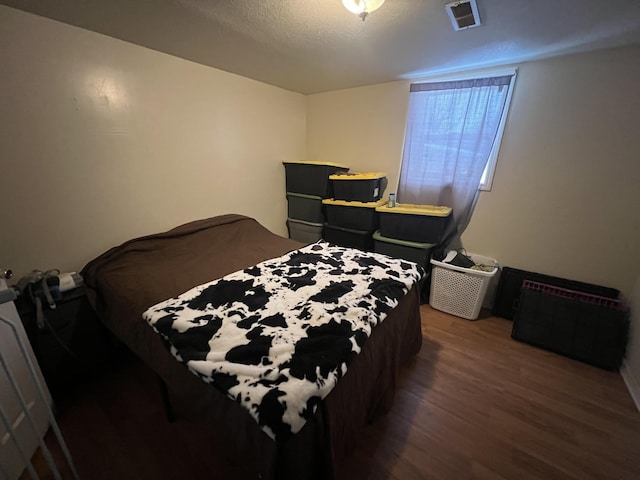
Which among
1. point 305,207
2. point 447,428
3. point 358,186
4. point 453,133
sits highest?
point 453,133

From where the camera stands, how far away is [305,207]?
296 centimetres

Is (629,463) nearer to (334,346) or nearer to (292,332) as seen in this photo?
(334,346)

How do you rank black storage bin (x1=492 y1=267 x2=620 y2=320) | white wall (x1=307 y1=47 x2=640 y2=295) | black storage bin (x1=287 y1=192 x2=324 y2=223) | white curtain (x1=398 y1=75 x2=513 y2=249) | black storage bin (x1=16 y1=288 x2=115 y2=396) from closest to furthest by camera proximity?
black storage bin (x1=16 y1=288 x2=115 y2=396) → white wall (x1=307 y1=47 x2=640 y2=295) → black storage bin (x1=492 y1=267 x2=620 y2=320) → white curtain (x1=398 y1=75 x2=513 y2=249) → black storage bin (x1=287 y1=192 x2=324 y2=223)

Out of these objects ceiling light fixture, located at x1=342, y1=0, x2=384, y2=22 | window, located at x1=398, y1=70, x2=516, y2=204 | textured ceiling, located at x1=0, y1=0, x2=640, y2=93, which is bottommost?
window, located at x1=398, y1=70, x2=516, y2=204

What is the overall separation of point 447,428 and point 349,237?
1.72 metres

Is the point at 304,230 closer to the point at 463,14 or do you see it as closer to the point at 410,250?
the point at 410,250

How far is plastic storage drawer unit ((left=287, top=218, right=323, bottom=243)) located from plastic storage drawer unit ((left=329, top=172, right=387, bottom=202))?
435 millimetres

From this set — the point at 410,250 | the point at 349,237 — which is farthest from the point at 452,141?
the point at 349,237

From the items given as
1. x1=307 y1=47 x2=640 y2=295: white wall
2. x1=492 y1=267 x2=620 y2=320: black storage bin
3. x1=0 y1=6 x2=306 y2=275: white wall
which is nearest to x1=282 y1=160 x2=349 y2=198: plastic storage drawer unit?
x1=0 y1=6 x2=306 y2=275: white wall

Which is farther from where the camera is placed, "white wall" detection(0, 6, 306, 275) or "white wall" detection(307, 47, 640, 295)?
"white wall" detection(307, 47, 640, 295)

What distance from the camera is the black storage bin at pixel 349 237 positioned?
8.54 feet

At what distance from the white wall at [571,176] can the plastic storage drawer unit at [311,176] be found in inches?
42.9

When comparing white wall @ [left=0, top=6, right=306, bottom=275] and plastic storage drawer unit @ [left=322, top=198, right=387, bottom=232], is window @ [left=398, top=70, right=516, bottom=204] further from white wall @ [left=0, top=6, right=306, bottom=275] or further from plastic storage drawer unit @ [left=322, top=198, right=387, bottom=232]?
white wall @ [left=0, top=6, right=306, bottom=275]

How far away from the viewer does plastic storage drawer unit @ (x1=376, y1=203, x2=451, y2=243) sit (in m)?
2.24
